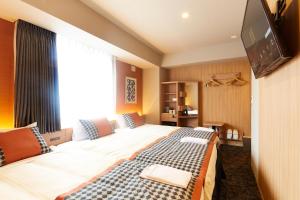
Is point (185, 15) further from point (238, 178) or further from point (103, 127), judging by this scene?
point (238, 178)

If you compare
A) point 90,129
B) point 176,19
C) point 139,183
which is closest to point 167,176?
point 139,183

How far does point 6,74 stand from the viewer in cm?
188

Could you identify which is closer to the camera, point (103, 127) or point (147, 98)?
point (103, 127)

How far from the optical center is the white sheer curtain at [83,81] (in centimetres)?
251

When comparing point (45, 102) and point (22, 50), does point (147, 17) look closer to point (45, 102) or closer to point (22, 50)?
point (22, 50)

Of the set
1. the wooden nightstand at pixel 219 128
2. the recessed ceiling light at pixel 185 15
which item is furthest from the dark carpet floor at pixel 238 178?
the recessed ceiling light at pixel 185 15

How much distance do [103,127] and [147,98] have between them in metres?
2.19

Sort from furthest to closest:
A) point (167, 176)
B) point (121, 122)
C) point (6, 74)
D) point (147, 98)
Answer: point (147, 98), point (121, 122), point (6, 74), point (167, 176)

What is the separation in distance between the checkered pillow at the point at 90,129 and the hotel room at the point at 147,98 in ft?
0.06

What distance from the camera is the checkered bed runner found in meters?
0.98

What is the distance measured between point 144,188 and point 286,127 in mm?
1037

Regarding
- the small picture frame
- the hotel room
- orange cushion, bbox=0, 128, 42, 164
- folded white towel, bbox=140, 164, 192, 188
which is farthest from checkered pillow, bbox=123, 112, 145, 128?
folded white towel, bbox=140, 164, 192, 188

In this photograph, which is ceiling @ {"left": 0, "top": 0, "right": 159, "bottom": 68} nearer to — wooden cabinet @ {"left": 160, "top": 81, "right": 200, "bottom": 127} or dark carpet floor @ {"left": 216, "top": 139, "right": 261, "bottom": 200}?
wooden cabinet @ {"left": 160, "top": 81, "right": 200, "bottom": 127}

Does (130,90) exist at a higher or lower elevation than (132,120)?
higher
